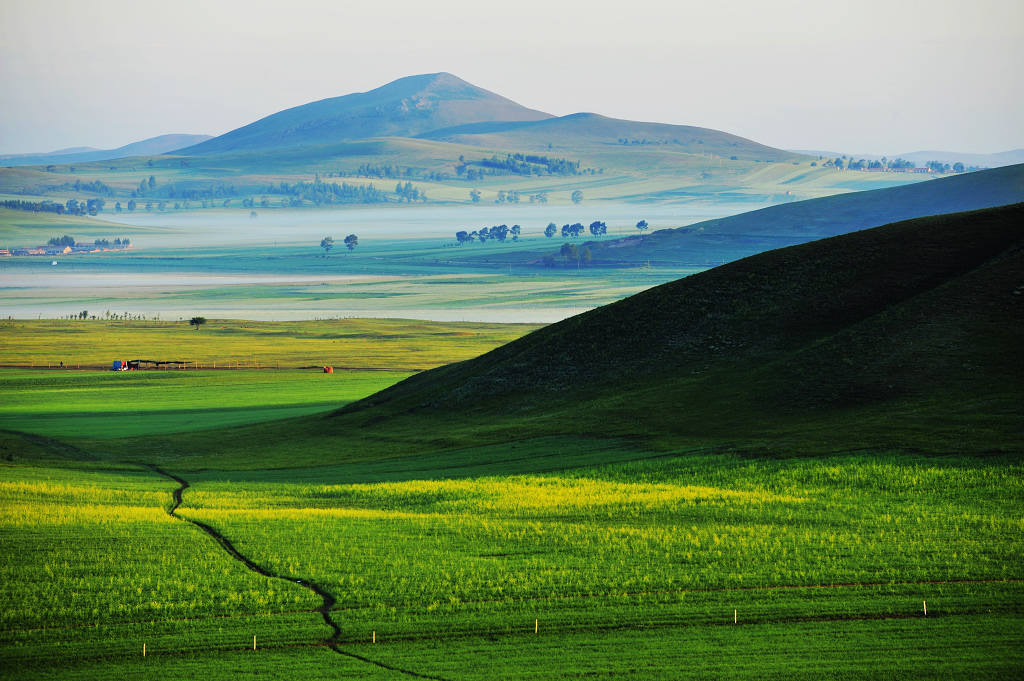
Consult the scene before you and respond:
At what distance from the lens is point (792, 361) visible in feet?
260

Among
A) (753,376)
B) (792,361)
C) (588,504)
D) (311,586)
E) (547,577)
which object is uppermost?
(792,361)

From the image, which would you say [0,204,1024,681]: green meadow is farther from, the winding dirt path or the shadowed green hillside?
the shadowed green hillside

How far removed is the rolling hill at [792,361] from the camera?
69188mm

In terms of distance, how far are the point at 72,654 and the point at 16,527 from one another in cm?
1801

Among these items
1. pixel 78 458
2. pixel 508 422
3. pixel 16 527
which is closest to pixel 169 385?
pixel 78 458

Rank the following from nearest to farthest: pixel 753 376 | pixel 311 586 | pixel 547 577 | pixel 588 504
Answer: pixel 311 586
pixel 547 577
pixel 588 504
pixel 753 376

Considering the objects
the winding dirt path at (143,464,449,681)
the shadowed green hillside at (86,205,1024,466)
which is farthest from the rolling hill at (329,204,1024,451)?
the winding dirt path at (143,464,449,681)

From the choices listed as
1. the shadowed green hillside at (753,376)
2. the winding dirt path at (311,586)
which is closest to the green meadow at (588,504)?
the winding dirt path at (311,586)

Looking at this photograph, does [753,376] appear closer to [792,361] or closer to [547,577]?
[792,361]

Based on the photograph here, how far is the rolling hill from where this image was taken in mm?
69188

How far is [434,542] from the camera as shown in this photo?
45906 mm

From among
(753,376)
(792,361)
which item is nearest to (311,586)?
(753,376)

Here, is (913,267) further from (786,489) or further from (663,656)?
(663,656)

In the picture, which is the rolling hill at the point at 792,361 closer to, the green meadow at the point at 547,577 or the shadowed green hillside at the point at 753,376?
the shadowed green hillside at the point at 753,376
